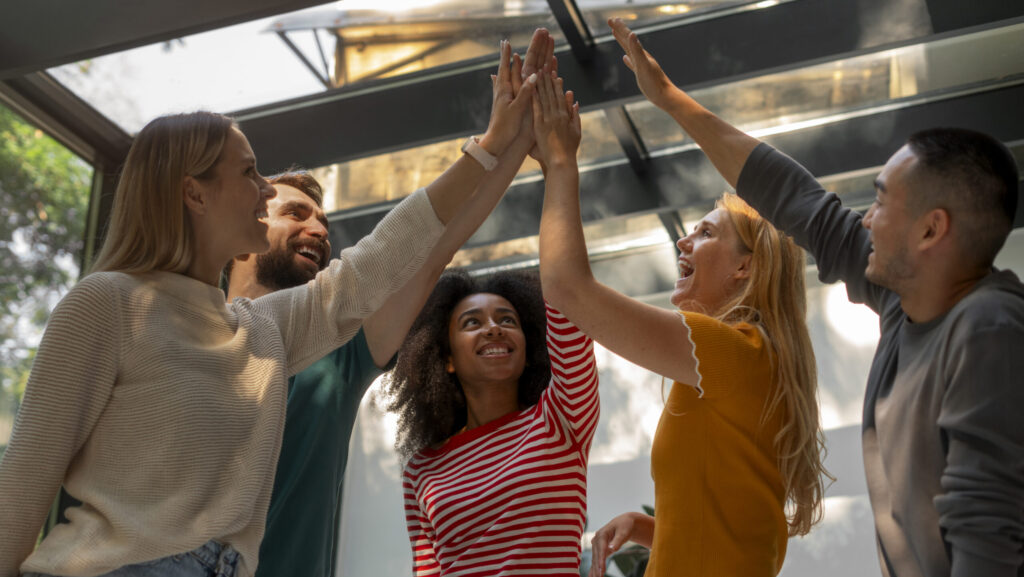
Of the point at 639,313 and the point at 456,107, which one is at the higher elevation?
the point at 456,107

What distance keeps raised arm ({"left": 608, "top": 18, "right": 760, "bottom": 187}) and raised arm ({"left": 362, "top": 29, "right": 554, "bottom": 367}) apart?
0.20 metres

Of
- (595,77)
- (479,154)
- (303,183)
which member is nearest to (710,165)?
(595,77)

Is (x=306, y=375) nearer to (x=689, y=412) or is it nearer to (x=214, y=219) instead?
(x=214, y=219)

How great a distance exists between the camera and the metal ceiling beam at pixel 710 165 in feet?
13.5

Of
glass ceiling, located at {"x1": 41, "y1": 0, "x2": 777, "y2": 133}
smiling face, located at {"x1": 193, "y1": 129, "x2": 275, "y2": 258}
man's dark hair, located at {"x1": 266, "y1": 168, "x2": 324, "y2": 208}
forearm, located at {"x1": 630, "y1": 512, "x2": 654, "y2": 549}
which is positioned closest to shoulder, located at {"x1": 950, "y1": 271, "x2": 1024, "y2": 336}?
forearm, located at {"x1": 630, "y1": 512, "x2": 654, "y2": 549}

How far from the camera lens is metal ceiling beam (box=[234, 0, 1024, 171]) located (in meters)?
3.53

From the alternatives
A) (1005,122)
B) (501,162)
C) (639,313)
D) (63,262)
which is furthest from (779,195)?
(63,262)

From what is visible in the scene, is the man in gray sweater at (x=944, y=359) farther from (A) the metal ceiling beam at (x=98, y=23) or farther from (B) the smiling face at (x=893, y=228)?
(A) the metal ceiling beam at (x=98, y=23)

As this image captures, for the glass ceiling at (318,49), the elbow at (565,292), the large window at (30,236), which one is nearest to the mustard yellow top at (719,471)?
the elbow at (565,292)

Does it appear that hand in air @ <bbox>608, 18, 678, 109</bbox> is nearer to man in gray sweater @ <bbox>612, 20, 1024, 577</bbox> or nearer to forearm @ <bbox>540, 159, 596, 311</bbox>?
forearm @ <bbox>540, 159, 596, 311</bbox>

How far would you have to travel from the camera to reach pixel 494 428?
2406mm

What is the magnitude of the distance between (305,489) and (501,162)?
82 cm

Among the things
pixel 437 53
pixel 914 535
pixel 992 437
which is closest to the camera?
pixel 992 437

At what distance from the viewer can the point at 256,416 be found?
170cm
